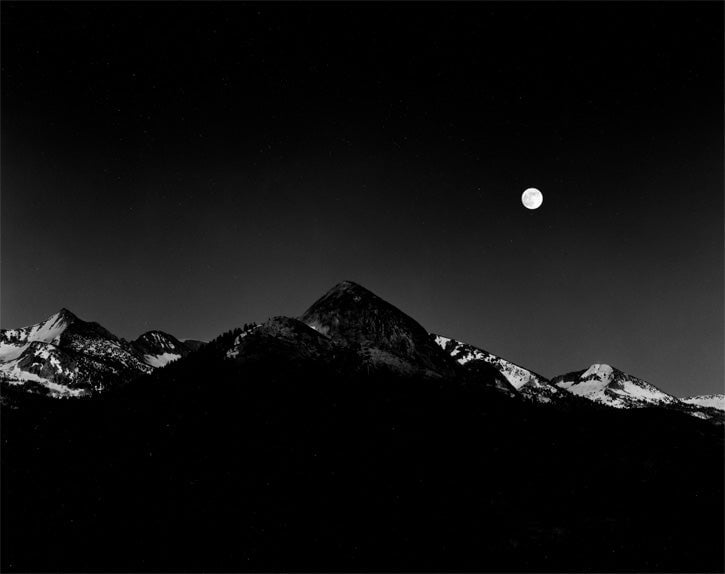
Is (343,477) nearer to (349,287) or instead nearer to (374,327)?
(374,327)

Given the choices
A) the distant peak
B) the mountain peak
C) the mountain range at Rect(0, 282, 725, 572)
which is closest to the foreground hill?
the mountain range at Rect(0, 282, 725, 572)

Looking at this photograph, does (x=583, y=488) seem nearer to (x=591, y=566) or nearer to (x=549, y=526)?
(x=549, y=526)

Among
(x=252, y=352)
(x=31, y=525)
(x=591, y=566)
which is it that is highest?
(x=252, y=352)

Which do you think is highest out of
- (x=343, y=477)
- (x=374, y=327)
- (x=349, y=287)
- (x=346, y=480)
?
(x=349, y=287)

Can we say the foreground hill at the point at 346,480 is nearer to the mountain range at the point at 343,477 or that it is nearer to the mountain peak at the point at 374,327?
the mountain range at the point at 343,477

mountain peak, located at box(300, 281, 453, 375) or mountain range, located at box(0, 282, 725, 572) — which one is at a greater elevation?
mountain peak, located at box(300, 281, 453, 375)

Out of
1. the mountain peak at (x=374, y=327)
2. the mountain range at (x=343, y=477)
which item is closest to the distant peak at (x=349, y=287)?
the mountain peak at (x=374, y=327)

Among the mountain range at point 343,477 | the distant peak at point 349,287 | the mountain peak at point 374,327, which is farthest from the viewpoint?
the distant peak at point 349,287

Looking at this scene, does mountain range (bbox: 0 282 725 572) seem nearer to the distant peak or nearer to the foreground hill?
the foreground hill

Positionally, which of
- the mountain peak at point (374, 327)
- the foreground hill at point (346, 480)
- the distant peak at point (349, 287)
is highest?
the distant peak at point (349, 287)

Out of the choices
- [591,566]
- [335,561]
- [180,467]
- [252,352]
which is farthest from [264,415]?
[591,566]

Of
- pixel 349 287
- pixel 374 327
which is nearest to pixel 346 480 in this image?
pixel 374 327
